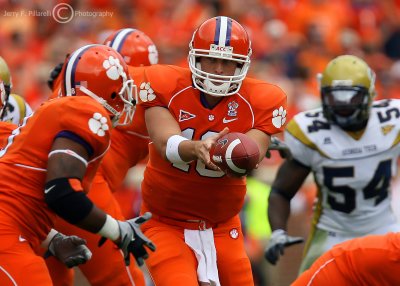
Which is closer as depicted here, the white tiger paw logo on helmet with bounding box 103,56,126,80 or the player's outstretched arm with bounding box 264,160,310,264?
the white tiger paw logo on helmet with bounding box 103,56,126,80

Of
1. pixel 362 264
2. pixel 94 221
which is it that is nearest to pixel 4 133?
pixel 94 221

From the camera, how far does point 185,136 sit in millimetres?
5477

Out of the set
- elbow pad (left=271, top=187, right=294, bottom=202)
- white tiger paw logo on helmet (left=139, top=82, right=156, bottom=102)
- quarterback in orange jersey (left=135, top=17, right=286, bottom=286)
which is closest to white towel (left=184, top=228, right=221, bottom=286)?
quarterback in orange jersey (left=135, top=17, right=286, bottom=286)

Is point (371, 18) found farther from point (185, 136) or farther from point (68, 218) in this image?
point (68, 218)

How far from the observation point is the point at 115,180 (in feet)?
21.7

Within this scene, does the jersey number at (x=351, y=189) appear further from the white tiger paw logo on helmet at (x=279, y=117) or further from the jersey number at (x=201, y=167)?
the jersey number at (x=201, y=167)

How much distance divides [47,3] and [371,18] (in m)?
4.26

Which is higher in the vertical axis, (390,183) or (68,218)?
(68,218)

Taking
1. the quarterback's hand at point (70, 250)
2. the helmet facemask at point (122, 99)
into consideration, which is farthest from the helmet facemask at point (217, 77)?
the quarterback's hand at point (70, 250)

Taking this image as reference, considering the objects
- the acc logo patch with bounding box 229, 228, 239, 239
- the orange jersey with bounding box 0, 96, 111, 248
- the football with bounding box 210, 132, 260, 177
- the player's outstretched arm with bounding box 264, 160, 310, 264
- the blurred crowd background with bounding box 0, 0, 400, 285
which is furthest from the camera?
the blurred crowd background with bounding box 0, 0, 400, 285

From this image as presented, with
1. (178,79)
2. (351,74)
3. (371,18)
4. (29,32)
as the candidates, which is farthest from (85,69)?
(371,18)

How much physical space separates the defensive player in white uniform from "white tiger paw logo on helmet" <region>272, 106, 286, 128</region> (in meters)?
1.11

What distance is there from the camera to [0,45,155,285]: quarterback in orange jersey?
4.72 m

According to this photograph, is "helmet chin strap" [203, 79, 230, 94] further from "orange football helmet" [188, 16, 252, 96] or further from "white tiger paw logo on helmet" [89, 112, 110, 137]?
"white tiger paw logo on helmet" [89, 112, 110, 137]
